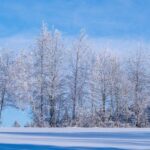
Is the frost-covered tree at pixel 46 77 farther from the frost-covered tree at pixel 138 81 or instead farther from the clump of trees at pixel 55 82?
the frost-covered tree at pixel 138 81

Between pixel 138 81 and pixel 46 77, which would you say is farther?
pixel 138 81

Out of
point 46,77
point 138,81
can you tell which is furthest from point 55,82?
point 138,81

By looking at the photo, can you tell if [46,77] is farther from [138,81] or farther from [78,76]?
[138,81]

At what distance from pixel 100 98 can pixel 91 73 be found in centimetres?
177

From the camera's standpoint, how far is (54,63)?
94.4 feet

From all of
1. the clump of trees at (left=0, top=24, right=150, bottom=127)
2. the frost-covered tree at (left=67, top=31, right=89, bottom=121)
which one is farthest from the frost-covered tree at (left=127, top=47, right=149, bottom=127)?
the frost-covered tree at (left=67, top=31, right=89, bottom=121)

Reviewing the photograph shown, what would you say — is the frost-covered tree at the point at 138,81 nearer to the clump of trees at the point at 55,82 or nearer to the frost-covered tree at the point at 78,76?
the clump of trees at the point at 55,82

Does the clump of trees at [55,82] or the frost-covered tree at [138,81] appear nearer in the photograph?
the clump of trees at [55,82]

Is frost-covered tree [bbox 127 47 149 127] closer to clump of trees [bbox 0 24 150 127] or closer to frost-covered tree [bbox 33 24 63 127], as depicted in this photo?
clump of trees [bbox 0 24 150 127]

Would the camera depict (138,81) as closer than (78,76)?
No

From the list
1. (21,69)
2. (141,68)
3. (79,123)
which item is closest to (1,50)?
(21,69)

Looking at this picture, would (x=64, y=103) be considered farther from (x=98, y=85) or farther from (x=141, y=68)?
(x=141, y=68)

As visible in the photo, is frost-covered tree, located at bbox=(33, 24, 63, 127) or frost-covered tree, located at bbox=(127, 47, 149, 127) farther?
frost-covered tree, located at bbox=(127, 47, 149, 127)

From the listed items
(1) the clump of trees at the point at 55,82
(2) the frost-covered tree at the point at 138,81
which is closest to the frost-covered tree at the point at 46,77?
(1) the clump of trees at the point at 55,82
